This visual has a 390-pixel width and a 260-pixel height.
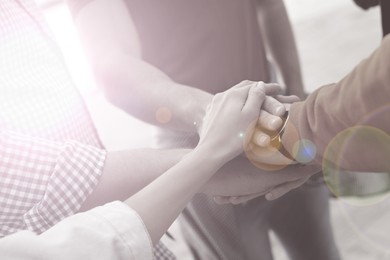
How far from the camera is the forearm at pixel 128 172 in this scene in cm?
83

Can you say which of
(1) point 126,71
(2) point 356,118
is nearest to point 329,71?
(1) point 126,71

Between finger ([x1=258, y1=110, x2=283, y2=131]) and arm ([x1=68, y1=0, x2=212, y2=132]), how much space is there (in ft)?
0.58

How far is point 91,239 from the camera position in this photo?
0.60m

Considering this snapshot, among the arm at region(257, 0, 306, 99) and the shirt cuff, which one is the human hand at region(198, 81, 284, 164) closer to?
the shirt cuff

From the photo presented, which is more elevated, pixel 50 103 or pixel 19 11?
pixel 19 11

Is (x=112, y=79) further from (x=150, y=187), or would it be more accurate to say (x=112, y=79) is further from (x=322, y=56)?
(x=322, y=56)

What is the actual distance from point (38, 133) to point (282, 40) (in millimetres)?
809

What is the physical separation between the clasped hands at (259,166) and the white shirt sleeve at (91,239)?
0.27 metres

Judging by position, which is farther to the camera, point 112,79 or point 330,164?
point 112,79

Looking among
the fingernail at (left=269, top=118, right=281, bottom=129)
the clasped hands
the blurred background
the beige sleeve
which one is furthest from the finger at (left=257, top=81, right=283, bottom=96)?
the blurred background

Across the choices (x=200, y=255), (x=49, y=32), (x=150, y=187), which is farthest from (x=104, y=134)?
(x=150, y=187)

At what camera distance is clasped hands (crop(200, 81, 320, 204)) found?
0.88 metres

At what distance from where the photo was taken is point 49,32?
913 mm

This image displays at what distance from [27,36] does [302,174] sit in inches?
22.5
